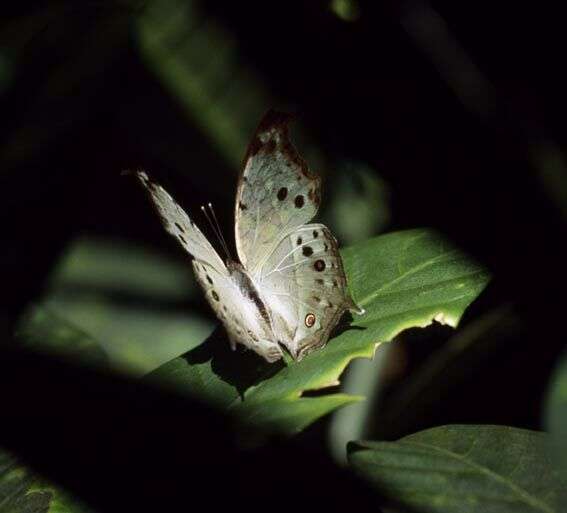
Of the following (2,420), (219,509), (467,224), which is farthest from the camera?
(467,224)

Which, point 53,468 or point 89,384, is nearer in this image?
point 53,468

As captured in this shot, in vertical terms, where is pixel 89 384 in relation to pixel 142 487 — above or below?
above

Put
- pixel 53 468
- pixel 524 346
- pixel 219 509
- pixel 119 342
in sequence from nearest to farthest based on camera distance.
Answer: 1. pixel 219 509
2. pixel 53 468
3. pixel 524 346
4. pixel 119 342

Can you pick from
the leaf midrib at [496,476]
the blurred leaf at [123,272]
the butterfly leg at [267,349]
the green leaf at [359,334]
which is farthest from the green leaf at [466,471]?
the blurred leaf at [123,272]

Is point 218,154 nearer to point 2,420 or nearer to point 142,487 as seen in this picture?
point 2,420

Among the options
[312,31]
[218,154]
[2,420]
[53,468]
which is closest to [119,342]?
[218,154]

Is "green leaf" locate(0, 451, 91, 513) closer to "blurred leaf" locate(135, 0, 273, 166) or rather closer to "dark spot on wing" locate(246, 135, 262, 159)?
"dark spot on wing" locate(246, 135, 262, 159)

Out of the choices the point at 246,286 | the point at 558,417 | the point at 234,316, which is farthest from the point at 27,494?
the point at 558,417
